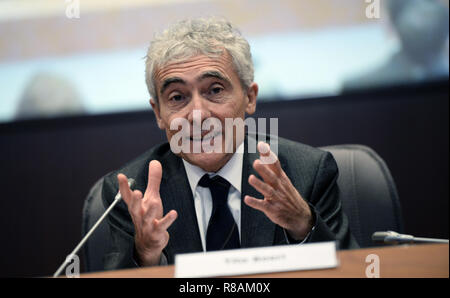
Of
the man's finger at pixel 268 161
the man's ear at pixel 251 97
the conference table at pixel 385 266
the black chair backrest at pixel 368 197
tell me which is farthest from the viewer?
the man's ear at pixel 251 97

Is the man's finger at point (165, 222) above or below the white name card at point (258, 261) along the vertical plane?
above

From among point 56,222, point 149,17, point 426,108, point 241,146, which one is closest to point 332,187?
point 241,146

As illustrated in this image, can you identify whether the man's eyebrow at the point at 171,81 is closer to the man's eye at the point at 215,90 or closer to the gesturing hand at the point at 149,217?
the man's eye at the point at 215,90

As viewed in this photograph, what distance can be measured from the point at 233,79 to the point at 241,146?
276 mm

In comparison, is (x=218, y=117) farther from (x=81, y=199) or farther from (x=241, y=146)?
(x=81, y=199)

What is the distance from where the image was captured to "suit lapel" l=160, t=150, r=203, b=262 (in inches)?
70.7

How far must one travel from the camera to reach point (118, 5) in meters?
2.95

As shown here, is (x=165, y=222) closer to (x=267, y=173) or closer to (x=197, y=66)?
(x=267, y=173)

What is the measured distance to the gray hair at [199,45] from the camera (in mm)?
1931

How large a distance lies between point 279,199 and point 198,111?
53cm

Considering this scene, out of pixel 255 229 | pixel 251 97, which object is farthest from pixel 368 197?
pixel 251 97

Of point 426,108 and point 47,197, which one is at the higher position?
point 426,108

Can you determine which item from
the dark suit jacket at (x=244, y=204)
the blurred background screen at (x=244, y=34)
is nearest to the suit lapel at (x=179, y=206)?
the dark suit jacket at (x=244, y=204)
